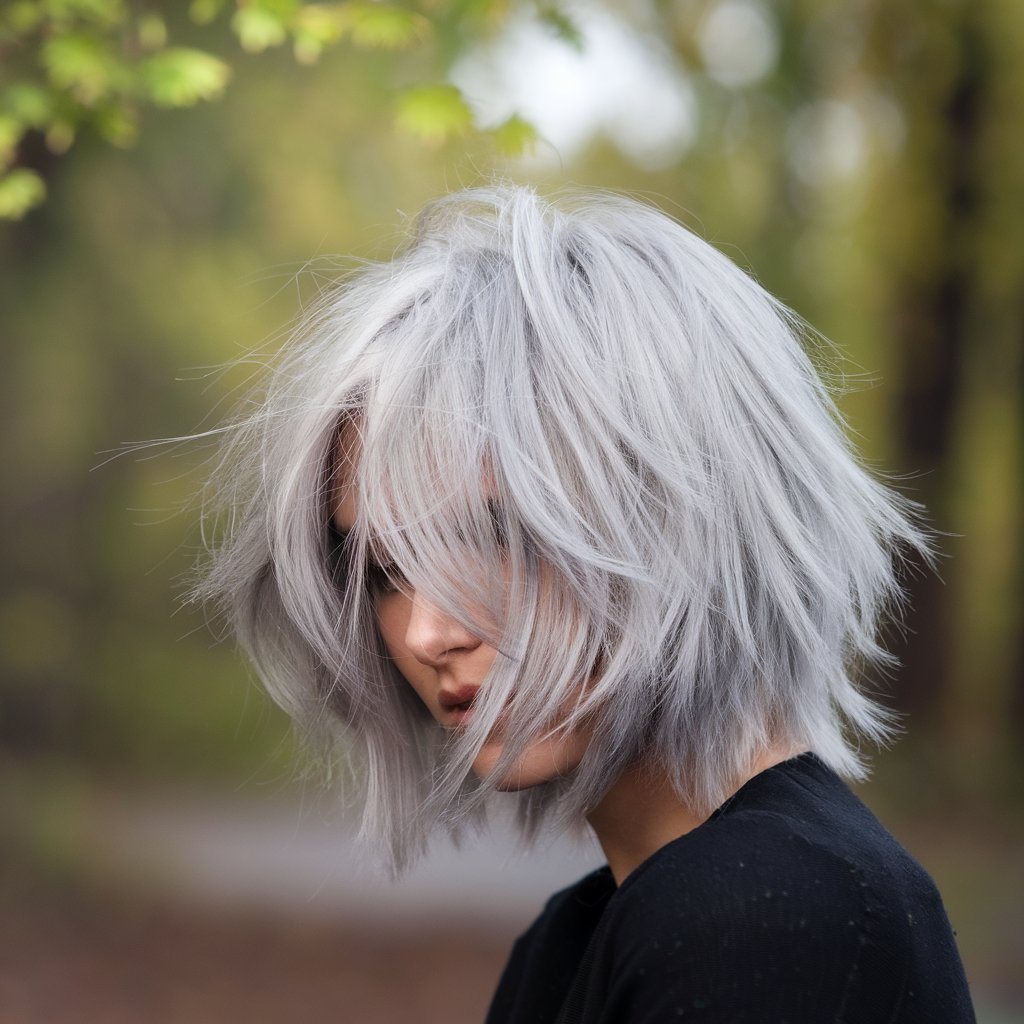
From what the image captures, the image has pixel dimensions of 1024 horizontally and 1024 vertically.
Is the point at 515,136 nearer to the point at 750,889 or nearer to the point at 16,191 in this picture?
the point at 16,191

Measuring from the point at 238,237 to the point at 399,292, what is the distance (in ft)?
27.8

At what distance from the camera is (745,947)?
1.28 m

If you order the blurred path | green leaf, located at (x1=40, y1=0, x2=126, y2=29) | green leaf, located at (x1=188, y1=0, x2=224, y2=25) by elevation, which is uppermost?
green leaf, located at (x1=40, y1=0, x2=126, y2=29)

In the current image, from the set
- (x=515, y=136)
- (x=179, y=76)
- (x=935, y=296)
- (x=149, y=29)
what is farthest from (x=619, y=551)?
(x=935, y=296)

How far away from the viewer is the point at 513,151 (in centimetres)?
245

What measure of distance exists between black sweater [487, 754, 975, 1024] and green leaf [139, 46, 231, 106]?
6.51 ft

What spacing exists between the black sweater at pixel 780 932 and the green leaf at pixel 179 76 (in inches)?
78.1

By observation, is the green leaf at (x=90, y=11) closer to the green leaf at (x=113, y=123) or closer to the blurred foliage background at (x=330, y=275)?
the green leaf at (x=113, y=123)

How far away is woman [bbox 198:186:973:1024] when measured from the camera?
4.71 feet

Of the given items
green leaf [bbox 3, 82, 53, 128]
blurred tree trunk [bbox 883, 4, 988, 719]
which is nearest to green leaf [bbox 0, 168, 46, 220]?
green leaf [bbox 3, 82, 53, 128]

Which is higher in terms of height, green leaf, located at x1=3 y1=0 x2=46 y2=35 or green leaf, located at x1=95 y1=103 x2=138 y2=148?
green leaf, located at x1=3 y1=0 x2=46 y2=35

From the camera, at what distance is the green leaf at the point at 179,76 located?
8.55ft

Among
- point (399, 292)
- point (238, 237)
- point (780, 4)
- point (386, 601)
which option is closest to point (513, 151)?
point (399, 292)

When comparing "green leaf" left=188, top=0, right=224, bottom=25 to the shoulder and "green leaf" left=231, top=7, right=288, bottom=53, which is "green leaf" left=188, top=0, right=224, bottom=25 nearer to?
"green leaf" left=231, top=7, right=288, bottom=53
